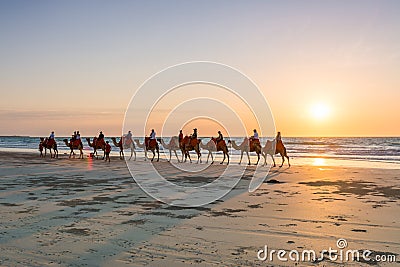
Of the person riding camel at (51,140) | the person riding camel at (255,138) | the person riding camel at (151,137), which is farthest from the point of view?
the person riding camel at (51,140)

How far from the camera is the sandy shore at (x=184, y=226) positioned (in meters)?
5.53

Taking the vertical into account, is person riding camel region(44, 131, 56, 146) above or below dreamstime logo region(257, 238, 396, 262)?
above

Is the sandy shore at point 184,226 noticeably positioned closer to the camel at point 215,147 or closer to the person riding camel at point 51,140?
the camel at point 215,147

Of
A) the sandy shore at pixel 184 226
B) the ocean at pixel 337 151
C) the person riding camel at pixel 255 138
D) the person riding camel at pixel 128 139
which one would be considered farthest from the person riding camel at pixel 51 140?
the sandy shore at pixel 184 226

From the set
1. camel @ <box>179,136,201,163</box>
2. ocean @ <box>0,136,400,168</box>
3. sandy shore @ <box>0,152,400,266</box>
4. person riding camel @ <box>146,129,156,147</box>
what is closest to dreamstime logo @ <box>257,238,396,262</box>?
sandy shore @ <box>0,152,400,266</box>

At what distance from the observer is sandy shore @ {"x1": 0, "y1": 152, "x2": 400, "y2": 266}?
18.1ft

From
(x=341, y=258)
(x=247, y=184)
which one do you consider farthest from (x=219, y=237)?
(x=247, y=184)

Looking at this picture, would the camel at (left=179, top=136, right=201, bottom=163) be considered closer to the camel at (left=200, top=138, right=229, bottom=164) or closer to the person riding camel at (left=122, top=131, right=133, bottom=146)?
the camel at (left=200, top=138, right=229, bottom=164)

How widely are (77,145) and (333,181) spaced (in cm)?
2060

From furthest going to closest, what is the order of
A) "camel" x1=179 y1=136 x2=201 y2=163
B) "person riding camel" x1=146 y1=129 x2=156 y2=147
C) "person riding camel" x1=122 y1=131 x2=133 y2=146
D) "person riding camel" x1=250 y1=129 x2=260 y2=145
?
"person riding camel" x1=122 y1=131 x2=133 y2=146
"person riding camel" x1=146 y1=129 x2=156 y2=147
"camel" x1=179 y1=136 x2=201 y2=163
"person riding camel" x1=250 y1=129 x2=260 y2=145

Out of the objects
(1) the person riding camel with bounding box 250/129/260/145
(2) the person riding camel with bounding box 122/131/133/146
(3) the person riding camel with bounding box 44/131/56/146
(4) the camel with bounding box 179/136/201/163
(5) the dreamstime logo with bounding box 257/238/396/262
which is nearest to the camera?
(5) the dreamstime logo with bounding box 257/238/396/262

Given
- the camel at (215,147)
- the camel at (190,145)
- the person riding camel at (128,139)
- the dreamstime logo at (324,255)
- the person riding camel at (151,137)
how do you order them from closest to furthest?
the dreamstime logo at (324,255)
the camel at (215,147)
the camel at (190,145)
the person riding camel at (151,137)
the person riding camel at (128,139)

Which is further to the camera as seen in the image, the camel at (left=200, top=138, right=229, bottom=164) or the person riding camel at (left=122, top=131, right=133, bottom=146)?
the person riding camel at (left=122, top=131, right=133, bottom=146)

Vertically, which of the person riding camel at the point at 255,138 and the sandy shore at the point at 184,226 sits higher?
the person riding camel at the point at 255,138
